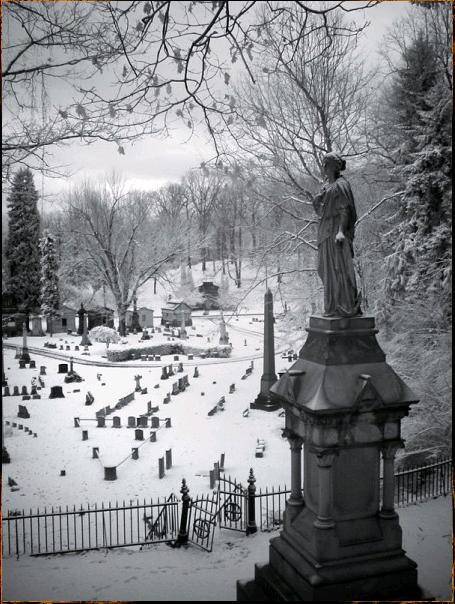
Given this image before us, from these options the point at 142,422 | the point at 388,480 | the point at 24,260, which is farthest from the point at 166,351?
the point at 388,480

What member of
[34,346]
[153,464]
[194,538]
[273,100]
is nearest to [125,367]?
[34,346]

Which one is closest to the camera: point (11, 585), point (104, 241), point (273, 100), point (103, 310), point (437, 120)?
point (11, 585)

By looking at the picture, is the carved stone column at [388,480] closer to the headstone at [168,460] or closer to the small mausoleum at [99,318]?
the headstone at [168,460]

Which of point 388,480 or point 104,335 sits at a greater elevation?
point 388,480

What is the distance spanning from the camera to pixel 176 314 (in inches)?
1609

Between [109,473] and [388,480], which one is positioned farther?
[109,473]

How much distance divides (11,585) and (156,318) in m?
41.4

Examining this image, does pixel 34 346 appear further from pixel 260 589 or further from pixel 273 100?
pixel 260 589

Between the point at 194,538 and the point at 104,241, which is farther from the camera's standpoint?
the point at 104,241

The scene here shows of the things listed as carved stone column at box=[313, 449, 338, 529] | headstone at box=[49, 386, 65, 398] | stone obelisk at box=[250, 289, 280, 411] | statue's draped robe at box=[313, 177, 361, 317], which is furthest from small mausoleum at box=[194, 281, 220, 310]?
carved stone column at box=[313, 449, 338, 529]

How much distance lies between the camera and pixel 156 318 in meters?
47.8

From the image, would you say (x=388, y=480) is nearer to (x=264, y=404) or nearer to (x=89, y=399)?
(x=264, y=404)

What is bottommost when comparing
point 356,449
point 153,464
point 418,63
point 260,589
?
point 153,464

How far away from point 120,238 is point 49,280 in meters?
6.74
